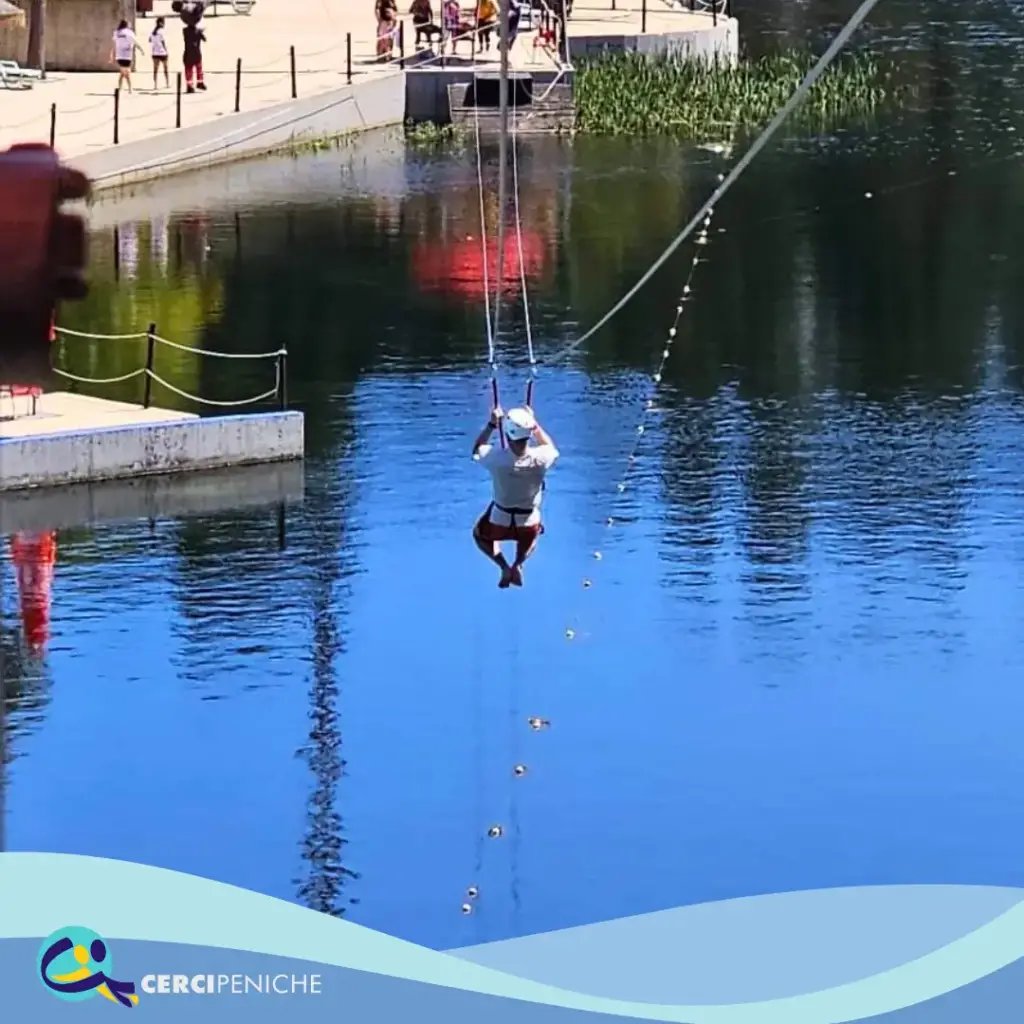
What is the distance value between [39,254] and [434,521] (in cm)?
1973

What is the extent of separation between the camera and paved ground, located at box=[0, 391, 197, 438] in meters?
31.0

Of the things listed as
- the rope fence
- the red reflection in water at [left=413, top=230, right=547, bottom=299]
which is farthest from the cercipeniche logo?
the red reflection in water at [left=413, top=230, right=547, bottom=299]

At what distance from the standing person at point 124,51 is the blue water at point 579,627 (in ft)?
40.4

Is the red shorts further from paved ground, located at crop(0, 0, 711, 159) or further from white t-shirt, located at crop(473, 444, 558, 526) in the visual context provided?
paved ground, located at crop(0, 0, 711, 159)

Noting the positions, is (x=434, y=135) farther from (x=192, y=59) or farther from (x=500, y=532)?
(x=500, y=532)

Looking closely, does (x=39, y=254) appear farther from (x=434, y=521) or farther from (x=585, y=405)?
(x=585, y=405)

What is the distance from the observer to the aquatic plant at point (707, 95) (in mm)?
61594

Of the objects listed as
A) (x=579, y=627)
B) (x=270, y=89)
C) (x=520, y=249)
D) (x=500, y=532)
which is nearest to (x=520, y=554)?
(x=500, y=532)

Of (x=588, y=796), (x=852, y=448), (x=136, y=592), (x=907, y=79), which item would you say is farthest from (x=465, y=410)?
(x=907, y=79)

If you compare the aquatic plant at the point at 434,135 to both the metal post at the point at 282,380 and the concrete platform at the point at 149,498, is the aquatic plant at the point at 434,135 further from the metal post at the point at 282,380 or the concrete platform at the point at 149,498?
the concrete platform at the point at 149,498

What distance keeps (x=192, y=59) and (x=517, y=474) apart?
121 ft

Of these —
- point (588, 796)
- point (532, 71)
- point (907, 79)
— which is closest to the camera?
point (588, 796)

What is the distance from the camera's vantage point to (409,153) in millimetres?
58250

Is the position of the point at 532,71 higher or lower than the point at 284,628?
higher
